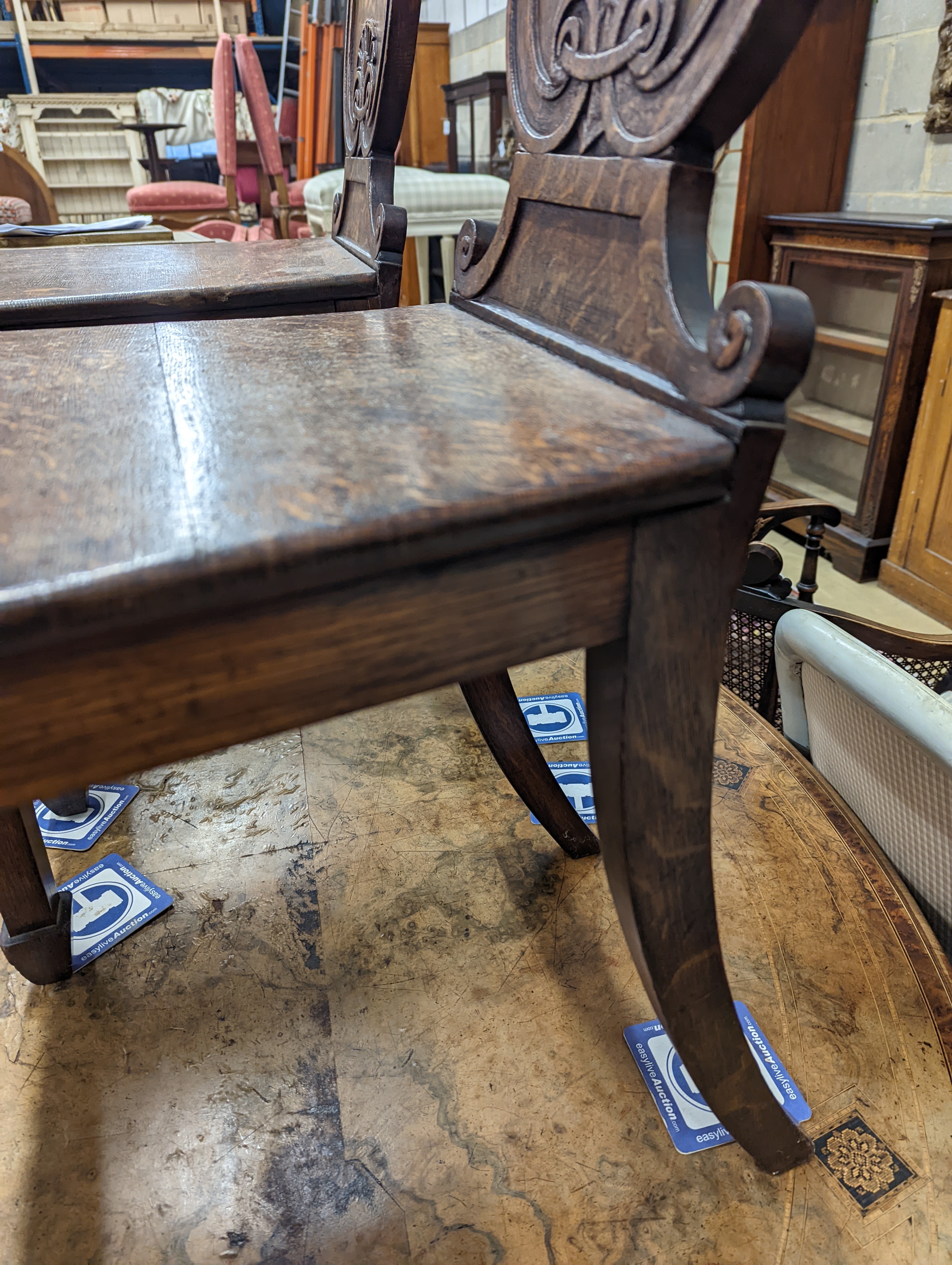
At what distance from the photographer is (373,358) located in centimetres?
54

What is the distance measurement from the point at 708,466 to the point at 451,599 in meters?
0.14

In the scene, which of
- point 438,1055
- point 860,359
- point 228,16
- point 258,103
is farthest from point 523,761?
Result: point 228,16

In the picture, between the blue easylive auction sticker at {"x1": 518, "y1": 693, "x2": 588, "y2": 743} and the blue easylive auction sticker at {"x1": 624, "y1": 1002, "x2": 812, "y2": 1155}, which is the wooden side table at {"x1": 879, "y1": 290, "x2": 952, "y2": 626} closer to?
the blue easylive auction sticker at {"x1": 518, "y1": 693, "x2": 588, "y2": 743}

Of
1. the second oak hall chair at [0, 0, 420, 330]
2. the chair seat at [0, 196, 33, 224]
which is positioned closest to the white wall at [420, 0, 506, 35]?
the chair seat at [0, 196, 33, 224]

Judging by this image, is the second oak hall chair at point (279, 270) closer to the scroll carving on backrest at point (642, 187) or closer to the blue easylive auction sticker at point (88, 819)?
the scroll carving on backrest at point (642, 187)

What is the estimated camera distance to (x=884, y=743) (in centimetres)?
77

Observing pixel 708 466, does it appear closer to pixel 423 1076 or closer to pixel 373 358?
pixel 373 358

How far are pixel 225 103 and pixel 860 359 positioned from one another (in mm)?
3196

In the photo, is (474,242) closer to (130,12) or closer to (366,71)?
(366,71)

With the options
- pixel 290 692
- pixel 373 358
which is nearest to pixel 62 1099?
pixel 290 692

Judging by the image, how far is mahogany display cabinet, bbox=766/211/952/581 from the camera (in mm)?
2051

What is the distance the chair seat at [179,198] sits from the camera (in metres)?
5.18

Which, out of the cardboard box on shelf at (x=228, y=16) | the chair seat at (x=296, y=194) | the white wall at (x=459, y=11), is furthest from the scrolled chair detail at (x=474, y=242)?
the cardboard box on shelf at (x=228, y=16)

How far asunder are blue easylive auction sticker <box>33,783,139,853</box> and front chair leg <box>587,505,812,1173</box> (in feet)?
2.29
